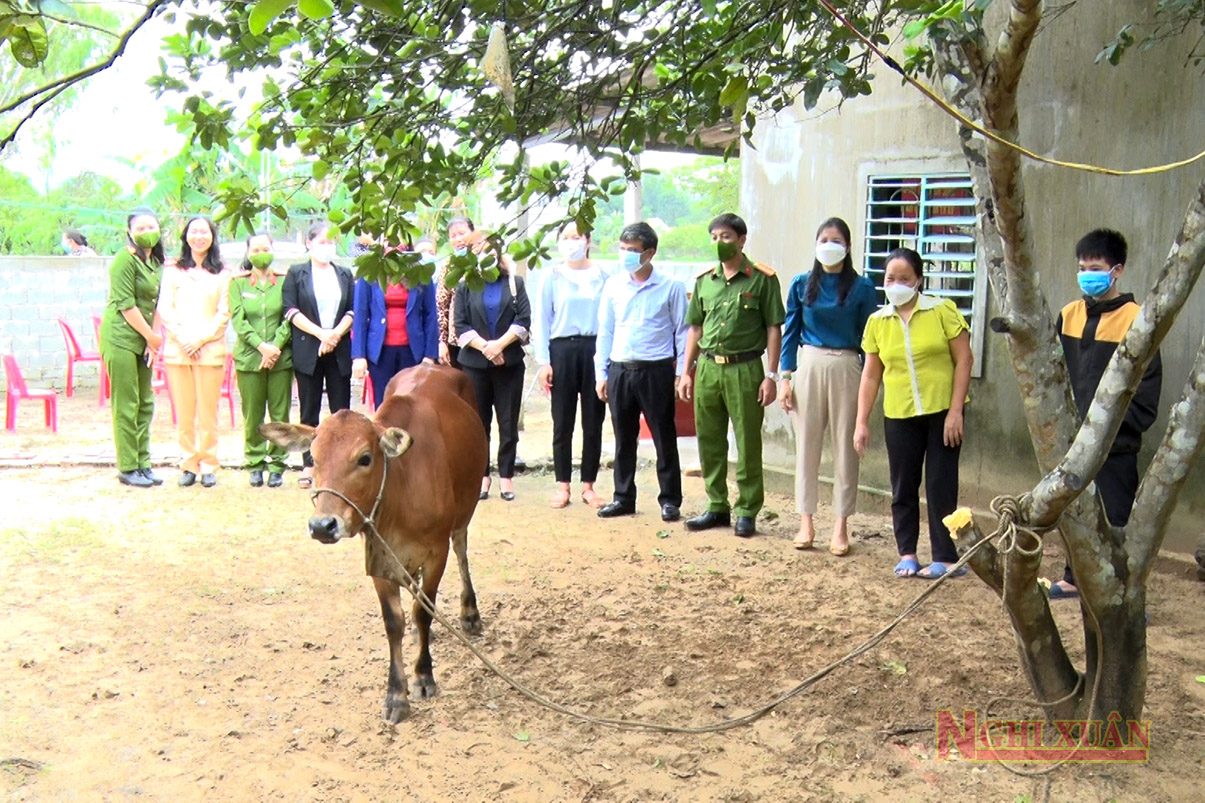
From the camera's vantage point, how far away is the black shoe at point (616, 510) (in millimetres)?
8008

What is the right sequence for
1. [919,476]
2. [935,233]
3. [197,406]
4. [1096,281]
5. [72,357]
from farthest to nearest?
[72,357] → [197,406] → [935,233] → [919,476] → [1096,281]

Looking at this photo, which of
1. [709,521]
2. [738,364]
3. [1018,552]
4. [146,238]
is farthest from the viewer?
[146,238]

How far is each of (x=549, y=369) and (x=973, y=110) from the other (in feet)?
15.7

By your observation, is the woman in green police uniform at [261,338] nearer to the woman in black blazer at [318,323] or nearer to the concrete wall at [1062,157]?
the woman in black blazer at [318,323]

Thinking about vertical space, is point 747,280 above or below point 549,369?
above

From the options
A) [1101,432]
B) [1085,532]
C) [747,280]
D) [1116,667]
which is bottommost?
[1116,667]

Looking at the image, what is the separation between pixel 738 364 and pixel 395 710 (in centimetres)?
357

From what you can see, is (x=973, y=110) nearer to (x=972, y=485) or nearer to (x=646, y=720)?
(x=646, y=720)

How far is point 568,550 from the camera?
715 cm

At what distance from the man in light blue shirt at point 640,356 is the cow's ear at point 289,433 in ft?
11.6

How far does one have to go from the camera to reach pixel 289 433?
4.50 meters

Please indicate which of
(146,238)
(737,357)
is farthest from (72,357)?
(737,357)

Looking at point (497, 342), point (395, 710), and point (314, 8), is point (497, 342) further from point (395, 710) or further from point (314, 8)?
point (314, 8)

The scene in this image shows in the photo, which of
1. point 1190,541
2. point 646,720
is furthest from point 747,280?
point 646,720
